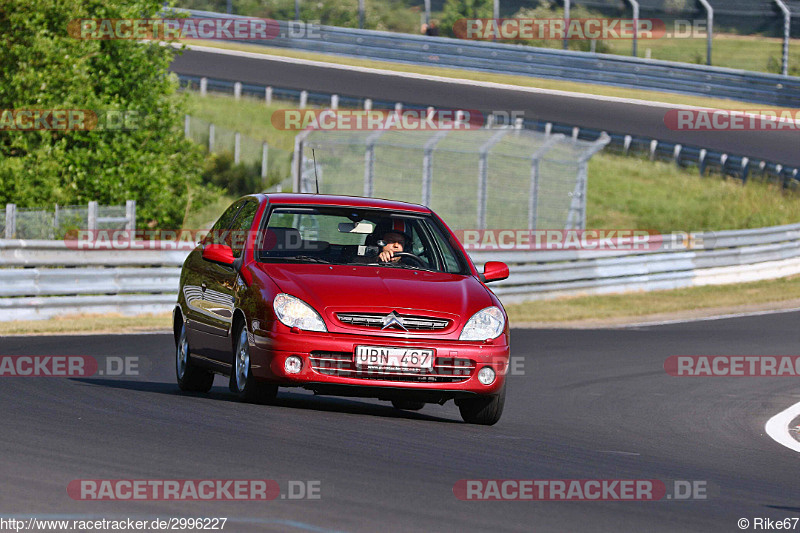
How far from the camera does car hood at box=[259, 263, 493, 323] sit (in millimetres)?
9258

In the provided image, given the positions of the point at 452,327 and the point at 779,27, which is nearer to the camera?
the point at 452,327

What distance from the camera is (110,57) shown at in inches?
1040

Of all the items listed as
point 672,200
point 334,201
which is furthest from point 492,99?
point 334,201

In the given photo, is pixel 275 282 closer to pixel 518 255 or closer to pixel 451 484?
pixel 451 484

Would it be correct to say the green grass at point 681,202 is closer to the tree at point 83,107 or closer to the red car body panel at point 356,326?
the tree at point 83,107

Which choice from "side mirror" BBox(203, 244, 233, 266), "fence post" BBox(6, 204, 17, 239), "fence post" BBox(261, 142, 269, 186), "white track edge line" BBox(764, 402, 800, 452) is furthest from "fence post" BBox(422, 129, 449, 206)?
"side mirror" BBox(203, 244, 233, 266)

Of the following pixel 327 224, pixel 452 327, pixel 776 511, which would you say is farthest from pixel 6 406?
pixel 327 224

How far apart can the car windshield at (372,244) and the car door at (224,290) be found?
0.28 meters

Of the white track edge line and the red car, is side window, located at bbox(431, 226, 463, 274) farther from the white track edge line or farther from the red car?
the white track edge line

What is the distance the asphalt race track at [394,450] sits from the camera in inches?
244

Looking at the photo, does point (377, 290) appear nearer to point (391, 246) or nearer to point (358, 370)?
point (358, 370)

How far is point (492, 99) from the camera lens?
128 ft

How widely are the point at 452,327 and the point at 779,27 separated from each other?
28.0m

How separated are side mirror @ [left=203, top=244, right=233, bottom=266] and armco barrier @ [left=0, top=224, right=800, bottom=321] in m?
8.38
